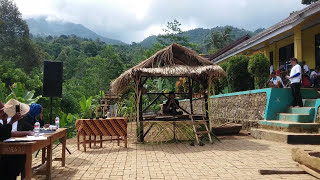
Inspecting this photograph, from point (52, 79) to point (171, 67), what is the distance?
3.46 metres

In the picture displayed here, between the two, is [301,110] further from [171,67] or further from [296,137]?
[171,67]

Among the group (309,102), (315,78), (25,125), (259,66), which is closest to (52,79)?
(25,125)

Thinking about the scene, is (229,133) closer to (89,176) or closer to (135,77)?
(135,77)

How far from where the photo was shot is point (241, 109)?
37.7 ft

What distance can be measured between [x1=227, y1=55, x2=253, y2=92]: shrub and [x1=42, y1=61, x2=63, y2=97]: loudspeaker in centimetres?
755

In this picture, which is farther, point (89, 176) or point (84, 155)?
point (84, 155)

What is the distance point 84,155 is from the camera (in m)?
7.27

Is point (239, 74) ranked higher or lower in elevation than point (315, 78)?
higher

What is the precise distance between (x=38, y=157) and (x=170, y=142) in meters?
3.90

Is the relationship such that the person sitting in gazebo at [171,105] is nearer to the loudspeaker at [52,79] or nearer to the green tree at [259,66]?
the loudspeaker at [52,79]

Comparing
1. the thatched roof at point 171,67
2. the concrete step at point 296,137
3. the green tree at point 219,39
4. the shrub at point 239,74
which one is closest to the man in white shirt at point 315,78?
the shrub at point 239,74

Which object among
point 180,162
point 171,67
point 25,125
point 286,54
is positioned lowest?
point 180,162

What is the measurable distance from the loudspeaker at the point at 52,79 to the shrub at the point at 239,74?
24.8 ft

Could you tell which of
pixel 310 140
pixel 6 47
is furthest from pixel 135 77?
pixel 6 47
